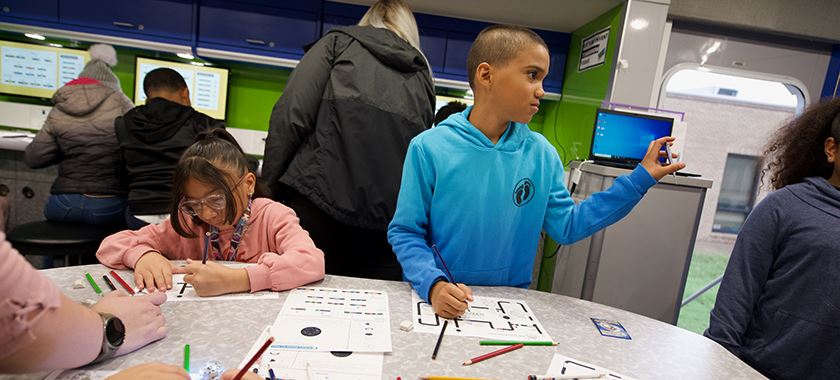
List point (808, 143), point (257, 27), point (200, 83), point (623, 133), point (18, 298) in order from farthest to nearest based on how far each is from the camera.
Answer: point (200, 83) < point (257, 27) < point (623, 133) < point (808, 143) < point (18, 298)

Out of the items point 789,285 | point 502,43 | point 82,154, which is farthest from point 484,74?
point 82,154

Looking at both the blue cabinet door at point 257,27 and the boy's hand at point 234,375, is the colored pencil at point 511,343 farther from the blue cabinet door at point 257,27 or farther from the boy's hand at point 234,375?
the blue cabinet door at point 257,27

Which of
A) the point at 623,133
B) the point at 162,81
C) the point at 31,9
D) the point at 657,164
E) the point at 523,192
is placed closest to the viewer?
the point at 657,164

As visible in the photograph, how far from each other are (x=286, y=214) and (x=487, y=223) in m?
0.57

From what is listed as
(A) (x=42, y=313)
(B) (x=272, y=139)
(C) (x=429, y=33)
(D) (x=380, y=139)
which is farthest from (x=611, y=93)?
(A) (x=42, y=313)

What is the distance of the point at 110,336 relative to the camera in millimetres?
637

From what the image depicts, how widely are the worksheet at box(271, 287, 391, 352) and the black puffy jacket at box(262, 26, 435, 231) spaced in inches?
24.0

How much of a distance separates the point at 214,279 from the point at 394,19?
1187 mm

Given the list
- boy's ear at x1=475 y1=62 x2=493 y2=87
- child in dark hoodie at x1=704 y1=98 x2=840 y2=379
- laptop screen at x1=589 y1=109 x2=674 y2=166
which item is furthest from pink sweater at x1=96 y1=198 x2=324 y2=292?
laptop screen at x1=589 y1=109 x2=674 y2=166

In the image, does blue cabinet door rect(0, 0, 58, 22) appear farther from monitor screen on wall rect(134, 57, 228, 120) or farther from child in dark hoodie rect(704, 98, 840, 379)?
child in dark hoodie rect(704, 98, 840, 379)

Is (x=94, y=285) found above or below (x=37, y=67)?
below

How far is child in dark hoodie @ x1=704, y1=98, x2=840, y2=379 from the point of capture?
3.75ft

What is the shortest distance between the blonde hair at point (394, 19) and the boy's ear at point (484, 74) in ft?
1.49

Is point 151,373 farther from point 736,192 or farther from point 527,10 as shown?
point 736,192
